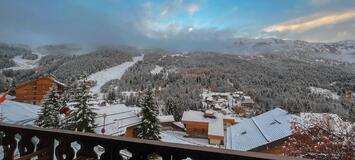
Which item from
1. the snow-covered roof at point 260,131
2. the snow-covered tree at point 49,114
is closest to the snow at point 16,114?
the snow-covered tree at point 49,114

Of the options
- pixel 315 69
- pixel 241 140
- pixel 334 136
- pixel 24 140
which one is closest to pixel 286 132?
pixel 241 140

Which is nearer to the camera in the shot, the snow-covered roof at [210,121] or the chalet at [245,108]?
the snow-covered roof at [210,121]

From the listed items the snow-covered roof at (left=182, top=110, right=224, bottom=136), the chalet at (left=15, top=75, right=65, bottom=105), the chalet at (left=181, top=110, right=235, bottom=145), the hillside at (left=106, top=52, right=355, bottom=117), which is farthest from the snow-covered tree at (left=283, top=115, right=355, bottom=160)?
the hillside at (left=106, top=52, right=355, bottom=117)

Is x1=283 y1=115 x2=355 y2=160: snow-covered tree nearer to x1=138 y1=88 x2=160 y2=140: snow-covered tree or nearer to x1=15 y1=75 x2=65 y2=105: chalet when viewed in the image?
x1=138 y1=88 x2=160 y2=140: snow-covered tree

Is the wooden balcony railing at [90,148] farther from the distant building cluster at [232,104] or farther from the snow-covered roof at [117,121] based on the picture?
the distant building cluster at [232,104]

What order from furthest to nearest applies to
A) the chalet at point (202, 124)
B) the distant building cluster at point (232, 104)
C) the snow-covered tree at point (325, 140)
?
the distant building cluster at point (232, 104)
the chalet at point (202, 124)
the snow-covered tree at point (325, 140)

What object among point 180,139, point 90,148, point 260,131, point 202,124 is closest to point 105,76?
point 202,124
